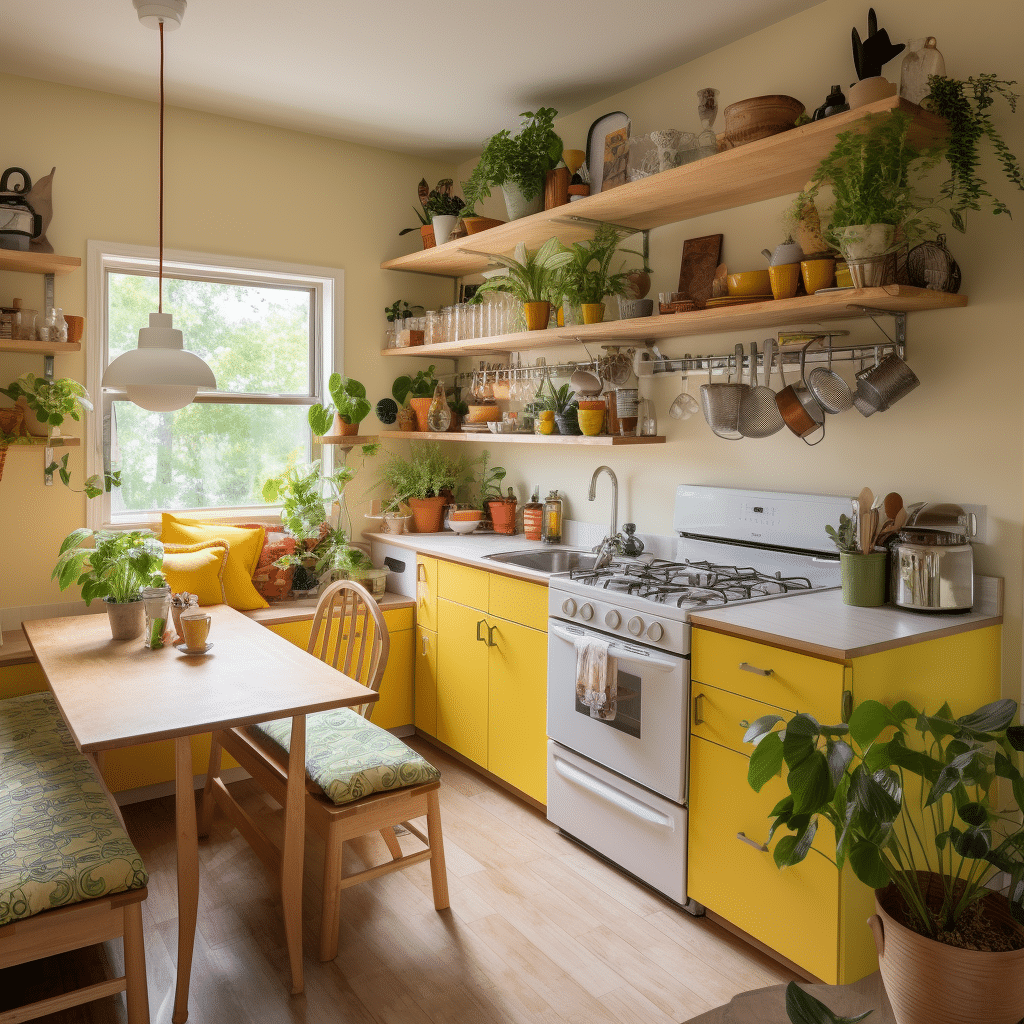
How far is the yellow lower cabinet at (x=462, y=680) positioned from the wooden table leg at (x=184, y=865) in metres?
1.43

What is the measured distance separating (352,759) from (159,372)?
1177 mm

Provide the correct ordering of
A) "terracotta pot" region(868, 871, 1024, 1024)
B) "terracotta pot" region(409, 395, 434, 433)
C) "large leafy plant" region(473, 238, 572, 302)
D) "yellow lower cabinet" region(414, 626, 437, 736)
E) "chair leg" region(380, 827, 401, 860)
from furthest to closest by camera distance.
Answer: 1. "terracotta pot" region(409, 395, 434, 433)
2. "yellow lower cabinet" region(414, 626, 437, 736)
3. "large leafy plant" region(473, 238, 572, 302)
4. "chair leg" region(380, 827, 401, 860)
5. "terracotta pot" region(868, 871, 1024, 1024)

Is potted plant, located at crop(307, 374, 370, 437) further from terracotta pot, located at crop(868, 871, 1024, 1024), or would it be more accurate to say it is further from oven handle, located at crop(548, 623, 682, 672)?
terracotta pot, located at crop(868, 871, 1024, 1024)

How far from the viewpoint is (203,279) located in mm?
3777

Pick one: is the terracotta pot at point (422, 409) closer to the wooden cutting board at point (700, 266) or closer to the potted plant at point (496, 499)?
the potted plant at point (496, 499)

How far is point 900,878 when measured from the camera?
1.07 metres

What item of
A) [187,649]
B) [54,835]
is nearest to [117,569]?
[187,649]

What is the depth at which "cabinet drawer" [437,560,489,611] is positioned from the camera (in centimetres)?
331

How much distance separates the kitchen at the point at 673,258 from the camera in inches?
90.0

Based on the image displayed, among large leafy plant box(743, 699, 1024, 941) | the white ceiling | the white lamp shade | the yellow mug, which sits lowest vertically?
the yellow mug

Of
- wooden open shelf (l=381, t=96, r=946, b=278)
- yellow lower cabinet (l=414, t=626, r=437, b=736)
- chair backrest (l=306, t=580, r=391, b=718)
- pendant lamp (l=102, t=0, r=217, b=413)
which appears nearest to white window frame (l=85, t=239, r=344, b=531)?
wooden open shelf (l=381, t=96, r=946, b=278)

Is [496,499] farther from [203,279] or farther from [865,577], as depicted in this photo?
[865,577]

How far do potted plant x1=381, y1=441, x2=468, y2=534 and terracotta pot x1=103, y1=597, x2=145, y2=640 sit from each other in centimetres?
157

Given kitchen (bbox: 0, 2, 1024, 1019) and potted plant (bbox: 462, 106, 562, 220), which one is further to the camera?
potted plant (bbox: 462, 106, 562, 220)
